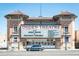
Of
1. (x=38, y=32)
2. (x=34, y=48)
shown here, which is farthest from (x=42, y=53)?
(x=38, y=32)

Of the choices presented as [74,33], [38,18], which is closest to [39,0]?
[38,18]

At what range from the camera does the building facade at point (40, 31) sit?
11.6m

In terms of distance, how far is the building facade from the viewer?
1155 centimetres

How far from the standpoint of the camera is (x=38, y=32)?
1159cm

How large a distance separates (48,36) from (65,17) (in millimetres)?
1087

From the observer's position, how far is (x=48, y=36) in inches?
460

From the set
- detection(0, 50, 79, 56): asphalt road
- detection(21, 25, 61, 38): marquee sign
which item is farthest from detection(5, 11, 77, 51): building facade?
detection(0, 50, 79, 56): asphalt road

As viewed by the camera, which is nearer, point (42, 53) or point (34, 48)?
point (42, 53)

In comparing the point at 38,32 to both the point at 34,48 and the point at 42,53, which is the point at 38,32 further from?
the point at 42,53

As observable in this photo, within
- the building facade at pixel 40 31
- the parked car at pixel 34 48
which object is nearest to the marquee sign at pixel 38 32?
the building facade at pixel 40 31

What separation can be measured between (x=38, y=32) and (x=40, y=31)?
11 cm

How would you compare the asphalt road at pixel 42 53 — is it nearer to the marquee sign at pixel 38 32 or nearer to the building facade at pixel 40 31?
the building facade at pixel 40 31

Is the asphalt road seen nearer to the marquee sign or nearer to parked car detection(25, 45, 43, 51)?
parked car detection(25, 45, 43, 51)

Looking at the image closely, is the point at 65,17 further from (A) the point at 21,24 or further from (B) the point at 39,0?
(B) the point at 39,0
